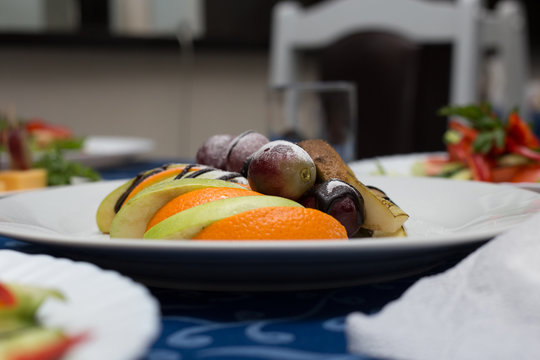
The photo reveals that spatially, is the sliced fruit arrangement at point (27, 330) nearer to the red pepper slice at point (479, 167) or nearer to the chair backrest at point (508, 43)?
the red pepper slice at point (479, 167)

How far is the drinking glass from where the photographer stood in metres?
0.98

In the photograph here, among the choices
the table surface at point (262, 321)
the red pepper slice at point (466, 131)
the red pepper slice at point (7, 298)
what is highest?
the red pepper slice at point (7, 298)

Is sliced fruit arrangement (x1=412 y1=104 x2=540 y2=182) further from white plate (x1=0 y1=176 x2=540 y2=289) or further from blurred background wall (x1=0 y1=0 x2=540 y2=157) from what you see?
blurred background wall (x1=0 y1=0 x2=540 y2=157)

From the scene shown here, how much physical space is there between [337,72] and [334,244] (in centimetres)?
189

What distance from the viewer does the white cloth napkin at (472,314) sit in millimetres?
320

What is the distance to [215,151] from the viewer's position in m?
0.67

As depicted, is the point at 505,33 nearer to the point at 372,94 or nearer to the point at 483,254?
the point at 372,94

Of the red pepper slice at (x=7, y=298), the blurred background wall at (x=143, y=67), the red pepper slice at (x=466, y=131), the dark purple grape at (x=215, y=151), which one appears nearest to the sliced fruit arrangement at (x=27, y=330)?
the red pepper slice at (x=7, y=298)

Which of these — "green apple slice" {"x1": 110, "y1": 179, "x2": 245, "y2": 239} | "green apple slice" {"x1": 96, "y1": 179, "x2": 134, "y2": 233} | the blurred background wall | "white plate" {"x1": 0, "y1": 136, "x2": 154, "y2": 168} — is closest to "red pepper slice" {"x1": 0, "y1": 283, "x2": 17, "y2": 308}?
"green apple slice" {"x1": 110, "y1": 179, "x2": 245, "y2": 239}

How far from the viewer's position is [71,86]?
3600 millimetres

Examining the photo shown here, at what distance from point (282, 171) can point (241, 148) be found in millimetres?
128

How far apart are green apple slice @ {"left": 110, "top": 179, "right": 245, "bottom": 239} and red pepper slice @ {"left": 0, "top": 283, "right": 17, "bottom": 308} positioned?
0.73 ft

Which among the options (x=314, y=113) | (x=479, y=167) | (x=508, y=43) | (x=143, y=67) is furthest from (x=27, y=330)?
(x=143, y=67)

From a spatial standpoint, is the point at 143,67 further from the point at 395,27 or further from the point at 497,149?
the point at 497,149
